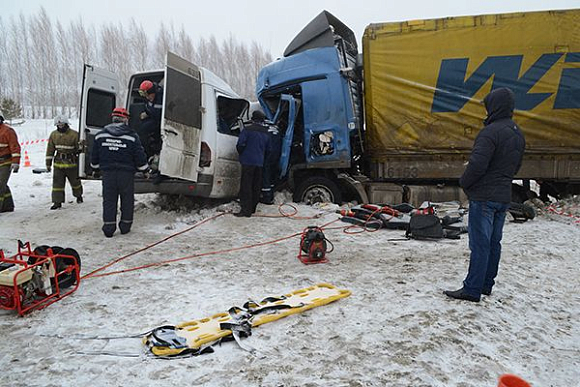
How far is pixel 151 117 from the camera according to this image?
629 cm

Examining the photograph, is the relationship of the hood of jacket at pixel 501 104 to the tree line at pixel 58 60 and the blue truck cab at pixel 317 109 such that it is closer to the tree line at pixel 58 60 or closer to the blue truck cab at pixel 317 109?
the blue truck cab at pixel 317 109

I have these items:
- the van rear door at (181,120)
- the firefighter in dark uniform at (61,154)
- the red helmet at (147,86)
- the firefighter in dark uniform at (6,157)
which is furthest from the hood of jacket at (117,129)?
the firefighter in dark uniform at (6,157)

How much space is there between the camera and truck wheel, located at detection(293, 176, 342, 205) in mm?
7352

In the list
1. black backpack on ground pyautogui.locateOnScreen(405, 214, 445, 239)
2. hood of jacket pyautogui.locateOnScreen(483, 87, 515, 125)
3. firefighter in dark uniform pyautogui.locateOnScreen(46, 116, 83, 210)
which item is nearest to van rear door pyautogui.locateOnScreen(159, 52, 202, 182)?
firefighter in dark uniform pyautogui.locateOnScreen(46, 116, 83, 210)

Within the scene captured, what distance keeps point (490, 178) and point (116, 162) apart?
178 inches

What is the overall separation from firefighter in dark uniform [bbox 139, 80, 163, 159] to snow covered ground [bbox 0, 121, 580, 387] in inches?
78.3

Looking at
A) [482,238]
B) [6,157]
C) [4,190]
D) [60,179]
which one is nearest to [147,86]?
[60,179]

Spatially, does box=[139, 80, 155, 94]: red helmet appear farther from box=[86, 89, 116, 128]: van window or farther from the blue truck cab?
the blue truck cab

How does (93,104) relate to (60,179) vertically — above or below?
above

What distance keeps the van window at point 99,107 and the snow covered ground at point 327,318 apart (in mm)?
2356

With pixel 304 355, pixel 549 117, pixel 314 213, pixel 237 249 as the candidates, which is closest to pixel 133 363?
pixel 304 355

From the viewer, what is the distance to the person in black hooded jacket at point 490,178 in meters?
2.99

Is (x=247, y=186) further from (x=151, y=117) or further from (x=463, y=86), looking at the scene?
(x=463, y=86)

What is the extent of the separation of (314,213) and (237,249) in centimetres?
228
